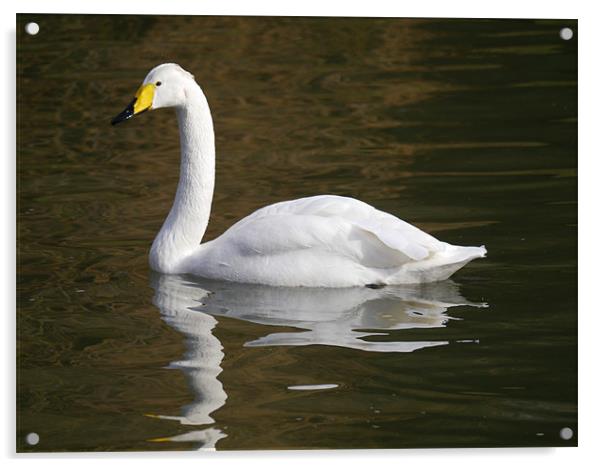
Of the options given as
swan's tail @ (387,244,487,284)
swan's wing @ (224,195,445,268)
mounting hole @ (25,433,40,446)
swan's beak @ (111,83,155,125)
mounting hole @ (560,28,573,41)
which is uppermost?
mounting hole @ (560,28,573,41)

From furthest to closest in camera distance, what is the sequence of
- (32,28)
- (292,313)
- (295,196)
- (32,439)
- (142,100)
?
1. (295,196)
2. (142,100)
3. (292,313)
4. (32,28)
5. (32,439)

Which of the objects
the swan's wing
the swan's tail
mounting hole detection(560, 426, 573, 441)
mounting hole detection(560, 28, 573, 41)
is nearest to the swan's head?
the swan's wing

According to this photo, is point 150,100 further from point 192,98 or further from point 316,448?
point 316,448

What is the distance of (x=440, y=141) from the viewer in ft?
30.3

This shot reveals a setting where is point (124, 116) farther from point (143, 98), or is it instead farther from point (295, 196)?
point (295, 196)

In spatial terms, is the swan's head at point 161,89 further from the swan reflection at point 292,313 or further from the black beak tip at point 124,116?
the swan reflection at point 292,313

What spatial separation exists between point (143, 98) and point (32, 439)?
6.74 ft

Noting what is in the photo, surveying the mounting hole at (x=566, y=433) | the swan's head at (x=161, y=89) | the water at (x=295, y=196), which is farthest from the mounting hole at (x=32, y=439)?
the mounting hole at (x=566, y=433)

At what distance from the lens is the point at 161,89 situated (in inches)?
312

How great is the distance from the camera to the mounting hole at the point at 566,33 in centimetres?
722

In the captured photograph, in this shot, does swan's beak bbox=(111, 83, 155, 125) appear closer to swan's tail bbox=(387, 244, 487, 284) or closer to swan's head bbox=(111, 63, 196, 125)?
swan's head bbox=(111, 63, 196, 125)

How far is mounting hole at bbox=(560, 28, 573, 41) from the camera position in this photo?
7.22 metres

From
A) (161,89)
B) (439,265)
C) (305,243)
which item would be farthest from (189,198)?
(439,265)

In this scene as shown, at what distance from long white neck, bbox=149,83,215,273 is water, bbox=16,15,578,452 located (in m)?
0.15
